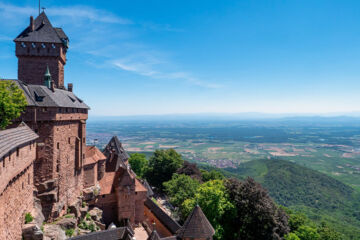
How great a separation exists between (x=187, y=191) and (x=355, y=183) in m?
142

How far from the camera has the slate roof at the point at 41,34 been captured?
82.5ft

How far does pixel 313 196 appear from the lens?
318 feet

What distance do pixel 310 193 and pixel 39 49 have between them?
11204 centimetres

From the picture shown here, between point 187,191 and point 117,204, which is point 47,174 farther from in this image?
point 187,191

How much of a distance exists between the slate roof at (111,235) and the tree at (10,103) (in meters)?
12.3

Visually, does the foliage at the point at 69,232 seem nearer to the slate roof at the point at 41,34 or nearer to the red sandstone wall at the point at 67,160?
the red sandstone wall at the point at 67,160

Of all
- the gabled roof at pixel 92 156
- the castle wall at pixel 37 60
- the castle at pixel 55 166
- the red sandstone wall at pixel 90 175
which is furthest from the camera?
the gabled roof at pixel 92 156

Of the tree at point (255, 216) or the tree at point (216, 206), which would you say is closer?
the tree at point (216, 206)

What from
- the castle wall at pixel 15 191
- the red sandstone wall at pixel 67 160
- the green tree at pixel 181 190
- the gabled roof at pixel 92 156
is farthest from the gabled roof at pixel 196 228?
the green tree at pixel 181 190

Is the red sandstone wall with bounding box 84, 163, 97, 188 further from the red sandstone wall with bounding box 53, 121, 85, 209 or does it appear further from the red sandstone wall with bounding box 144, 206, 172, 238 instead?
the red sandstone wall with bounding box 144, 206, 172, 238

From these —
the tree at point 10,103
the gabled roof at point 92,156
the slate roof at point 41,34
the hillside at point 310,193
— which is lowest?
the hillside at point 310,193

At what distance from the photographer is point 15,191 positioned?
44.5 ft

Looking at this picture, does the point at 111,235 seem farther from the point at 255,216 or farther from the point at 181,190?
the point at 255,216

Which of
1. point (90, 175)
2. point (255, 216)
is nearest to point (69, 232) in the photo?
point (90, 175)
